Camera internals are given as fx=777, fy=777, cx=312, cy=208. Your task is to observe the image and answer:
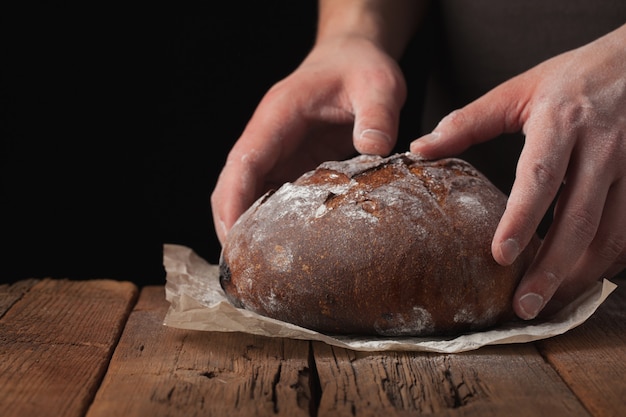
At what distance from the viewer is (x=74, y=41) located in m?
2.26

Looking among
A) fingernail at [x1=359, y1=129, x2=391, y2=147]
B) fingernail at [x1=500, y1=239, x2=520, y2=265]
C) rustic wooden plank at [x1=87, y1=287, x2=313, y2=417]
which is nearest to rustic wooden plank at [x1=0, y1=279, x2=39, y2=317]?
rustic wooden plank at [x1=87, y1=287, x2=313, y2=417]

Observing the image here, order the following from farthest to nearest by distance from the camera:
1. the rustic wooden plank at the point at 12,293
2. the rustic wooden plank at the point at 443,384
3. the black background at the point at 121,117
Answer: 1. the black background at the point at 121,117
2. the rustic wooden plank at the point at 12,293
3. the rustic wooden plank at the point at 443,384

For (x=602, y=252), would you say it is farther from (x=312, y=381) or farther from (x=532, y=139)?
(x=312, y=381)

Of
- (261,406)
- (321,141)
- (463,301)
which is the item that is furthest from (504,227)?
(321,141)

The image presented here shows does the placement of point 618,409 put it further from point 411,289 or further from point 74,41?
point 74,41

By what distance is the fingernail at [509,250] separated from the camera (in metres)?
1.22

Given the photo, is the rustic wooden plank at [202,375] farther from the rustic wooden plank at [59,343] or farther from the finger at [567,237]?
the finger at [567,237]

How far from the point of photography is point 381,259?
1.22 metres

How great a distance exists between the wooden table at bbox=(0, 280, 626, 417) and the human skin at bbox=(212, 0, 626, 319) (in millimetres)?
139

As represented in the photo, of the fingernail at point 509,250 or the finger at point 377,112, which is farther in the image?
the finger at point 377,112

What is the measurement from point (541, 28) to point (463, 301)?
0.89 meters

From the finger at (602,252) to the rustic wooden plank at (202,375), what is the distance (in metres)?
0.51

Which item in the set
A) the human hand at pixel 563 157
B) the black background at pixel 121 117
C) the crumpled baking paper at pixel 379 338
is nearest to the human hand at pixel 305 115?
the human hand at pixel 563 157

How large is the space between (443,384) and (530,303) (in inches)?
11.3
